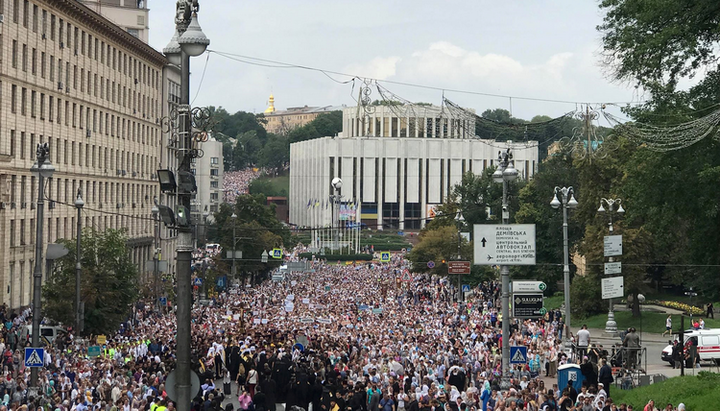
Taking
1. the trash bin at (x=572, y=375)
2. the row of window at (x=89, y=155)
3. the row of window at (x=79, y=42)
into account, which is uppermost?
the row of window at (x=79, y=42)

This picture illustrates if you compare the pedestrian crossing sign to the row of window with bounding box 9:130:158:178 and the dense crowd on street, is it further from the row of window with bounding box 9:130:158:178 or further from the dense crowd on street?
the row of window with bounding box 9:130:158:178

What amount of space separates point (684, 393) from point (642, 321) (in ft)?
107

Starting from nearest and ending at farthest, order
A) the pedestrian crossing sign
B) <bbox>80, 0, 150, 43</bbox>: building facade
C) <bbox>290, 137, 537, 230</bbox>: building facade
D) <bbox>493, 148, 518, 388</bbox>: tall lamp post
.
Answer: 1. the pedestrian crossing sign
2. <bbox>493, 148, 518, 388</bbox>: tall lamp post
3. <bbox>80, 0, 150, 43</bbox>: building facade
4. <bbox>290, 137, 537, 230</bbox>: building facade

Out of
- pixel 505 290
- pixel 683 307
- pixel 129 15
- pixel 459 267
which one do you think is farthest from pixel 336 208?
pixel 505 290

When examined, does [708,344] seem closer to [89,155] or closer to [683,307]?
[683,307]

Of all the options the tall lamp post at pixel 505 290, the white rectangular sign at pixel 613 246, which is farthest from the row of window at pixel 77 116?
the tall lamp post at pixel 505 290

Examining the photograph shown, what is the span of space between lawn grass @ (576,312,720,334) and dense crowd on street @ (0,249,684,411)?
2.70 metres

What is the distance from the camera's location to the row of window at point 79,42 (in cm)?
5988

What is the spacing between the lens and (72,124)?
69.3 m

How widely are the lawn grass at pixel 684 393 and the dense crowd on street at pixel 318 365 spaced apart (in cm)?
111

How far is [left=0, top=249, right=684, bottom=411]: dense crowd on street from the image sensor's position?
2475cm

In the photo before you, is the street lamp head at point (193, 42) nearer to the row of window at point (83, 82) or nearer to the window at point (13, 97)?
the row of window at point (83, 82)

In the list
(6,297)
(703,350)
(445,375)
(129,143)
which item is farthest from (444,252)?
(445,375)

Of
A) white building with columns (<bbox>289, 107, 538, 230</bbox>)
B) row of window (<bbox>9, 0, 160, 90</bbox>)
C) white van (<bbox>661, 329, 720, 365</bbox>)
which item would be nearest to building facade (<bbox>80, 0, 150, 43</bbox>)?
row of window (<bbox>9, 0, 160, 90</bbox>)
